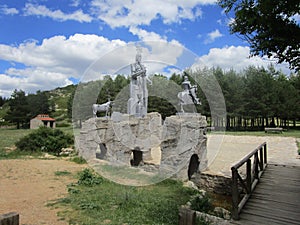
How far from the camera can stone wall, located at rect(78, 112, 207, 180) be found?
7828mm

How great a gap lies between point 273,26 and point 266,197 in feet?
11.7

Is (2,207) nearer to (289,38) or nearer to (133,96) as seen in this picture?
(289,38)

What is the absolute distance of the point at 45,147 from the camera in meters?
13.1

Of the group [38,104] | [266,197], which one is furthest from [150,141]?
[38,104]

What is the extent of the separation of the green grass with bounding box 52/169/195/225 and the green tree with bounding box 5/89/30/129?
3521 cm

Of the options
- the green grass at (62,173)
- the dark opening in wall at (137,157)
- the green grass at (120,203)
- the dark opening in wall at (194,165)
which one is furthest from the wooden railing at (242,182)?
the green grass at (62,173)

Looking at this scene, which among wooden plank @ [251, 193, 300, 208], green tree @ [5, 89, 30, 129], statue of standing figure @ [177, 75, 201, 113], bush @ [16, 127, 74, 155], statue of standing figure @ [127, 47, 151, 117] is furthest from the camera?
green tree @ [5, 89, 30, 129]

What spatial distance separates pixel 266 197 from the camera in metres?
5.06

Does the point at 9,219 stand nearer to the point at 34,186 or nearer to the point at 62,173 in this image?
the point at 34,186

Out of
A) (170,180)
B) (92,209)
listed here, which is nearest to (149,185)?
(170,180)

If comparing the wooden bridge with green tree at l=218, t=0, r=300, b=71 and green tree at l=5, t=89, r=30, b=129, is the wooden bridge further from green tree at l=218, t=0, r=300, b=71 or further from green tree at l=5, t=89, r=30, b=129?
green tree at l=5, t=89, r=30, b=129

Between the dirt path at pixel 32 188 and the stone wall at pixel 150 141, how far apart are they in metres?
1.88

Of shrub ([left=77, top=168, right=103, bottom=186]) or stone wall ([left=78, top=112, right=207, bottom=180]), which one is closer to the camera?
shrub ([left=77, top=168, right=103, bottom=186])

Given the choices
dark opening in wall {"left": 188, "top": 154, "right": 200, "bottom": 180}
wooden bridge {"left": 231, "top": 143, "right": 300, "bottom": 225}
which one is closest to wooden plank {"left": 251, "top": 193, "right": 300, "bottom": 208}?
wooden bridge {"left": 231, "top": 143, "right": 300, "bottom": 225}
